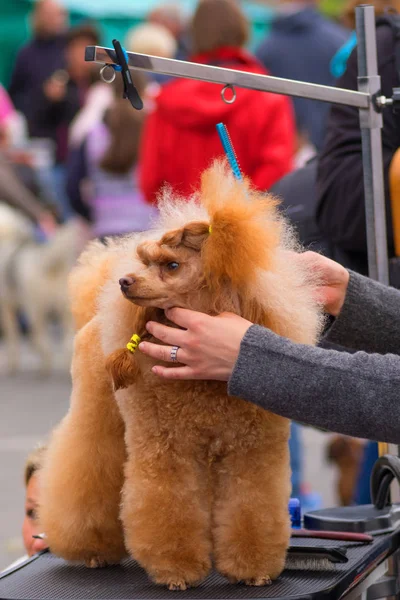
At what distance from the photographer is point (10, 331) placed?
7.61m

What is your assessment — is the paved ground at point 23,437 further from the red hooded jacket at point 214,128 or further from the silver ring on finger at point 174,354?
the silver ring on finger at point 174,354

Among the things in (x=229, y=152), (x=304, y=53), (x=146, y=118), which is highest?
(x=304, y=53)

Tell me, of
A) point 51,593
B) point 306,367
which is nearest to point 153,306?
point 306,367

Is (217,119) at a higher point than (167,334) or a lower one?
higher

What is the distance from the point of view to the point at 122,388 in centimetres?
165

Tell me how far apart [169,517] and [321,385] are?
1.01 feet

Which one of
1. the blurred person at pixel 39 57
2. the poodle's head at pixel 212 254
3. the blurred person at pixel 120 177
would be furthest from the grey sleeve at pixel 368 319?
the blurred person at pixel 39 57

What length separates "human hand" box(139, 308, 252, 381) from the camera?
1.61m

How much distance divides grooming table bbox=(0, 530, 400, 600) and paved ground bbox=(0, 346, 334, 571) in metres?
1.90

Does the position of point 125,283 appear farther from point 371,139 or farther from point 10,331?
point 10,331

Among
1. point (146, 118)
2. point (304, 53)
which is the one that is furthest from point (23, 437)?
point (304, 53)

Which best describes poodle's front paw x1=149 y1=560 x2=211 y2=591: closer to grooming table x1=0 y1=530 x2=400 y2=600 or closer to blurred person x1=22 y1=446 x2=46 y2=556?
grooming table x1=0 y1=530 x2=400 y2=600

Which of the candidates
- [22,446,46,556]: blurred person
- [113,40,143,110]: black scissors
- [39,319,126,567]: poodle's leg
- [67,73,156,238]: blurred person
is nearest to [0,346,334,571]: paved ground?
[67,73,156,238]: blurred person

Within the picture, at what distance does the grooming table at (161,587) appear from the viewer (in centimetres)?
164
